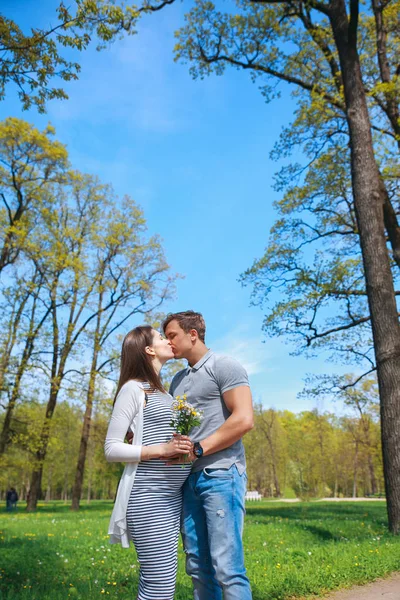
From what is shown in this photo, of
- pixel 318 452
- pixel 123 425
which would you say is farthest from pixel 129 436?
pixel 318 452

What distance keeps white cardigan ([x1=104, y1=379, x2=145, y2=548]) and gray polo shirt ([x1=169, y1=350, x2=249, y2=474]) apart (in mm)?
396

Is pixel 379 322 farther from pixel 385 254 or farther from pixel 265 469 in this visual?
pixel 265 469

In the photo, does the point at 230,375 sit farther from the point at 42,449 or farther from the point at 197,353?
the point at 42,449

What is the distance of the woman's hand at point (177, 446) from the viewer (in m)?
2.62

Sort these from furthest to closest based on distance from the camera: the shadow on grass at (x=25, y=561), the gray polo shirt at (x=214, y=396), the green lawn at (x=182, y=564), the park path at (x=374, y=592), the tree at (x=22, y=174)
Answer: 1. the tree at (x=22, y=174)
2. the shadow on grass at (x=25, y=561)
3. the green lawn at (x=182, y=564)
4. the park path at (x=374, y=592)
5. the gray polo shirt at (x=214, y=396)

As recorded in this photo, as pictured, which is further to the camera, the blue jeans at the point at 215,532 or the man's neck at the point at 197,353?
the man's neck at the point at 197,353

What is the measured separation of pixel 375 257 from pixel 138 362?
25.2 ft

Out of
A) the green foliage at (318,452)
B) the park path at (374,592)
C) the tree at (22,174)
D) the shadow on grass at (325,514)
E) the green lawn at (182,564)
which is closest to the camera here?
the park path at (374,592)

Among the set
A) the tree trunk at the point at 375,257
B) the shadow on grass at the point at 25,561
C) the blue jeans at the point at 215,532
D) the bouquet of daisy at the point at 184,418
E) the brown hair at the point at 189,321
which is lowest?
the shadow on grass at the point at 25,561

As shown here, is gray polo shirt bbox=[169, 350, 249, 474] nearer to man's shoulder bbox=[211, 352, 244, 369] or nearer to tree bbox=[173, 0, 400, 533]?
man's shoulder bbox=[211, 352, 244, 369]

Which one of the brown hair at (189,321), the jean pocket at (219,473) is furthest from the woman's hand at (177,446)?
the brown hair at (189,321)

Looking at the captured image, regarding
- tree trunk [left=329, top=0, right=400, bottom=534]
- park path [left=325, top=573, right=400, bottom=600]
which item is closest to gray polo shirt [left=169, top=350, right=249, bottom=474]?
park path [left=325, top=573, right=400, bottom=600]

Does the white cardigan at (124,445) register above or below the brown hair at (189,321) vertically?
below

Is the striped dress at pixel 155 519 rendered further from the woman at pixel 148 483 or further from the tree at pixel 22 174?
the tree at pixel 22 174
